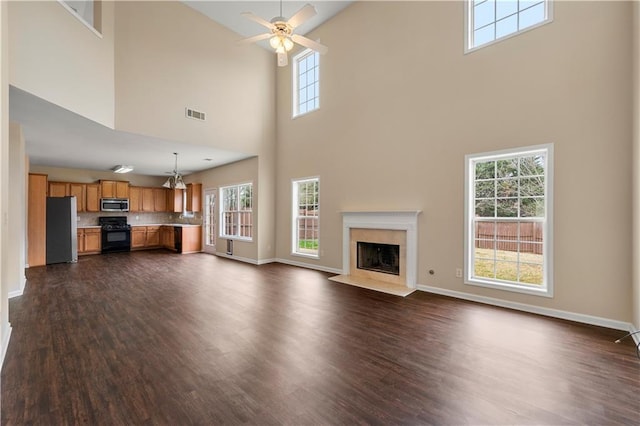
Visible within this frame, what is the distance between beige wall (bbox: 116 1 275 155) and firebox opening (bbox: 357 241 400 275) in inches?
138

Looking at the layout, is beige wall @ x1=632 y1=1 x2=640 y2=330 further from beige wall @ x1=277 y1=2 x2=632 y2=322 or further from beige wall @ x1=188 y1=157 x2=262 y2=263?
beige wall @ x1=188 y1=157 x2=262 y2=263

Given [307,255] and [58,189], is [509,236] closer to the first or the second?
[307,255]

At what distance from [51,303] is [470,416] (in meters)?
5.08

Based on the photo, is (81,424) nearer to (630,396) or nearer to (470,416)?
(470,416)

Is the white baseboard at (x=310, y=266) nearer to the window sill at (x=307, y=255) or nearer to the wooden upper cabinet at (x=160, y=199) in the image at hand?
the window sill at (x=307, y=255)

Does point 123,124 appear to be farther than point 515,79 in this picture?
Yes

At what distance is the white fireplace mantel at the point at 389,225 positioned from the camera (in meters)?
4.44

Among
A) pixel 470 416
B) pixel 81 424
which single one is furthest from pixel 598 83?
pixel 81 424

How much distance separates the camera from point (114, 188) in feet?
28.9

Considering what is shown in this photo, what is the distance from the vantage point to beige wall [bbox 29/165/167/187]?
7891mm

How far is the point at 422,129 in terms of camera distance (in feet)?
14.4

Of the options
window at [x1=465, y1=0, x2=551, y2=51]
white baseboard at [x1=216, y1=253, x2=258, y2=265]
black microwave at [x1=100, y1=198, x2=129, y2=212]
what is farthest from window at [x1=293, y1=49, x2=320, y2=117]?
black microwave at [x1=100, y1=198, x2=129, y2=212]

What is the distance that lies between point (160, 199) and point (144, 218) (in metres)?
0.87

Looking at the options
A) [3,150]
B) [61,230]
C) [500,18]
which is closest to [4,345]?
[3,150]
